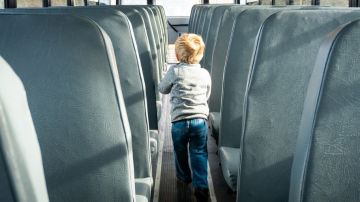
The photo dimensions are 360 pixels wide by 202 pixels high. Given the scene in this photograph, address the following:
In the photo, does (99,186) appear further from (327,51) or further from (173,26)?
(173,26)

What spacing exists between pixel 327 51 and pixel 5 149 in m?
0.62

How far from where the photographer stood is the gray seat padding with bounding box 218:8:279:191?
2.00m

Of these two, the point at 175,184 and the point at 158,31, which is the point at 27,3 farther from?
the point at 175,184

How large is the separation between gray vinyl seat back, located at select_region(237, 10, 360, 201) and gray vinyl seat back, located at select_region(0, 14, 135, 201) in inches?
18.4

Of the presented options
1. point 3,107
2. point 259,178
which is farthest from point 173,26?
point 3,107

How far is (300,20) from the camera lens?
59.2 inches

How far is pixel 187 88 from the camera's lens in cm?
257

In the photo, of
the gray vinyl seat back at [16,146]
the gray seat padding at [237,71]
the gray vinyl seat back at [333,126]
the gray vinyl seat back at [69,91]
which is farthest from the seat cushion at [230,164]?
the gray vinyl seat back at [16,146]

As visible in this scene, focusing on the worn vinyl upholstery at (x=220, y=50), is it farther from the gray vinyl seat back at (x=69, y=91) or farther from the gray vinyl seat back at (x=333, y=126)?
the gray vinyl seat back at (x=333, y=126)

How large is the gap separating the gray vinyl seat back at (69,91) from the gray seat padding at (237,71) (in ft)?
3.00

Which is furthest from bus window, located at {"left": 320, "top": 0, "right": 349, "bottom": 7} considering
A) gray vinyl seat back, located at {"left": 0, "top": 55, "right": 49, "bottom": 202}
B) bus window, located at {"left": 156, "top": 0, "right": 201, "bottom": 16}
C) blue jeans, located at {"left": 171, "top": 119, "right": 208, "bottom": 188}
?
bus window, located at {"left": 156, "top": 0, "right": 201, "bottom": 16}

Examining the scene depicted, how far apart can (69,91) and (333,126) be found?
57cm

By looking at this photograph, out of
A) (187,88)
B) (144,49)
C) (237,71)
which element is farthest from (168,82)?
(237,71)

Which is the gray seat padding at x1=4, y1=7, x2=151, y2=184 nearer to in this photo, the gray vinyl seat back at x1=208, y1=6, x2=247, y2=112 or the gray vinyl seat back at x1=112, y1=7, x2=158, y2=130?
the gray vinyl seat back at x1=112, y1=7, x2=158, y2=130
